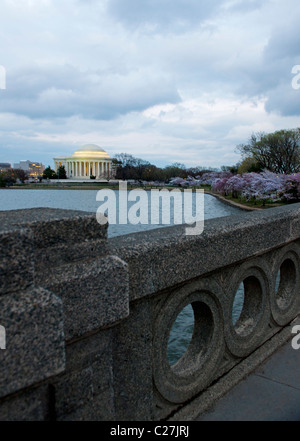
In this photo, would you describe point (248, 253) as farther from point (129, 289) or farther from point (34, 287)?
point (34, 287)

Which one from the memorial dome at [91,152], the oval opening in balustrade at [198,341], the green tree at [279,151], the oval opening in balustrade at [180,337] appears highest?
the memorial dome at [91,152]

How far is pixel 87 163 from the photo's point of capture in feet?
454

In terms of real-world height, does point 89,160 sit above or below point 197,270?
above

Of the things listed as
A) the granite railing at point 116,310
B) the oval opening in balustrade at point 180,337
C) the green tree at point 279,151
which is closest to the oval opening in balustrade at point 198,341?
the granite railing at point 116,310

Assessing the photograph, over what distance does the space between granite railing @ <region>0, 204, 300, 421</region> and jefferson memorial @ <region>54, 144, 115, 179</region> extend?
133m

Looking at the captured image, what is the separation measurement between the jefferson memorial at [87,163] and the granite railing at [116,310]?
133 m

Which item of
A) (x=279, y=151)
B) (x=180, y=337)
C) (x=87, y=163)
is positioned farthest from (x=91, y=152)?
(x=180, y=337)

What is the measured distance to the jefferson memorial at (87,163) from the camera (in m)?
137

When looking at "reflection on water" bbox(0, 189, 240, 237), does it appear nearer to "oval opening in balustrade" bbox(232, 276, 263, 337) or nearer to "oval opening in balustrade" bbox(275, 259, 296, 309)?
"oval opening in balustrade" bbox(275, 259, 296, 309)

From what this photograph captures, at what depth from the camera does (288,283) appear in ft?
12.3

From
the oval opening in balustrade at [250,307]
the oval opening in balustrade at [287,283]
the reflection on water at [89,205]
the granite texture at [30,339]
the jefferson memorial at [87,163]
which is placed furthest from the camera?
the jefferson memorial at [87,163]

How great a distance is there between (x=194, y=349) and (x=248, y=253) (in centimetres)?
78

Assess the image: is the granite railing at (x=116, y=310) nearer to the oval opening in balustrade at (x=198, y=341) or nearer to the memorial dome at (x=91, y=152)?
the oval opening in balustrade at (x=198, y=341)

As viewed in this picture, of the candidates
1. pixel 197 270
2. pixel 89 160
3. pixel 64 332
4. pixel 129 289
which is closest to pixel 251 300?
pixel 197 270
